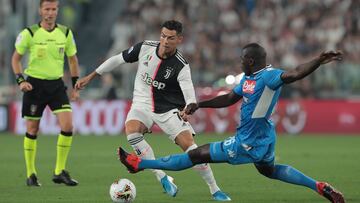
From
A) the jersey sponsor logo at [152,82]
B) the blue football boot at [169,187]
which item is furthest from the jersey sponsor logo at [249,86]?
the blue football boot at [169,187]

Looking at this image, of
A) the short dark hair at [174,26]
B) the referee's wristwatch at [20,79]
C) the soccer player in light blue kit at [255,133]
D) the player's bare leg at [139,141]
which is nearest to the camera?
the soccer player in light blue kit at [255,133]

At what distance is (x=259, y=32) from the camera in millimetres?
28750

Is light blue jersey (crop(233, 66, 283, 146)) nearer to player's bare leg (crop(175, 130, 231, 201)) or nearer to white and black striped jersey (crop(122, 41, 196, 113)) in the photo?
player's bare leg (crop(175, 130, 231, 201))

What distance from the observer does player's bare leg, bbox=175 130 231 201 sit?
11.3 meters

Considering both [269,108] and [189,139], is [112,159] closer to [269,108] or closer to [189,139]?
[189,139]

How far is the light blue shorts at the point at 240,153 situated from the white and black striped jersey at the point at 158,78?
1427mm

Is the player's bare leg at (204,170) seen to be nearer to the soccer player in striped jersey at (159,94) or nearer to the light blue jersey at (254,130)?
the soccer player in striped jersey at (159,94)

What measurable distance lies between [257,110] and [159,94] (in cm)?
195

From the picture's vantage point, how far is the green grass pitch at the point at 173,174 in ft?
37.9

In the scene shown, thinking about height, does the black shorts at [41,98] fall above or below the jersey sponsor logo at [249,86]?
below

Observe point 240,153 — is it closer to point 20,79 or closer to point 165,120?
point 165,120

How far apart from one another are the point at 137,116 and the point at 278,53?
16.6 meters

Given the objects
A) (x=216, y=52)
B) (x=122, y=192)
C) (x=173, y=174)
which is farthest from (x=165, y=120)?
(x=216, y=52)

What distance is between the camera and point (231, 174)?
15.0 meters
